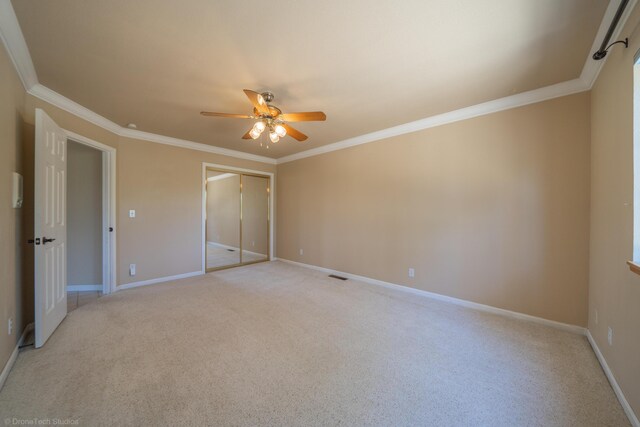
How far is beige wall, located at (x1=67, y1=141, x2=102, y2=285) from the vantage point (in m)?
3.71

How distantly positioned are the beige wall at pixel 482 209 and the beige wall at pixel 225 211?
276 centimetres

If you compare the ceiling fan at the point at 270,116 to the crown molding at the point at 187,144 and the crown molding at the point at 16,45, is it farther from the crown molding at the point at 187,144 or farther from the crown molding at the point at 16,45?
the crown molding at the point at 187,144

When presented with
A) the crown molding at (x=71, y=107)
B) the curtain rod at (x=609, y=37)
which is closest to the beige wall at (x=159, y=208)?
the crown molding at (x=71, y=107)

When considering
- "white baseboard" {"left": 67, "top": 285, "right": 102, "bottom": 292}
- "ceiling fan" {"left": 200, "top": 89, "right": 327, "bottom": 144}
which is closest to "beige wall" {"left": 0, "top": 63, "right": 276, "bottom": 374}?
"white baseboard" {"left": 67, "top": 285, "right": 102, "bottom": 292}

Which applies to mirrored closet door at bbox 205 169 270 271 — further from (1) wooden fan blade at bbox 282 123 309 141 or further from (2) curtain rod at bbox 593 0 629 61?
(2) curtain rod at bbox 593 0 629 61

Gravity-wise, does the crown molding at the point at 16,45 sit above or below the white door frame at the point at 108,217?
above

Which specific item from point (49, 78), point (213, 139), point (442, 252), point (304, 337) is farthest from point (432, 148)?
point (49, 78)

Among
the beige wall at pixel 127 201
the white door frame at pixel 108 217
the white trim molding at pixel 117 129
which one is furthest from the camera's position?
the white door frame at pixel 108 217

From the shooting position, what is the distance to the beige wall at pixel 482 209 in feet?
7.96

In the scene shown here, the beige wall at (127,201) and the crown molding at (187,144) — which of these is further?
the crown molding at (187,144)

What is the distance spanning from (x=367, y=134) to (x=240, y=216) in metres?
3.42

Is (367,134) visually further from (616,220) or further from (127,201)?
(127,201)

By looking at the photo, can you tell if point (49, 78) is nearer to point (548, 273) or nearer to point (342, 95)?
point (342, 95)

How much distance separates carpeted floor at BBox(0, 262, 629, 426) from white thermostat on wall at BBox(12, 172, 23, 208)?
4.22ft
